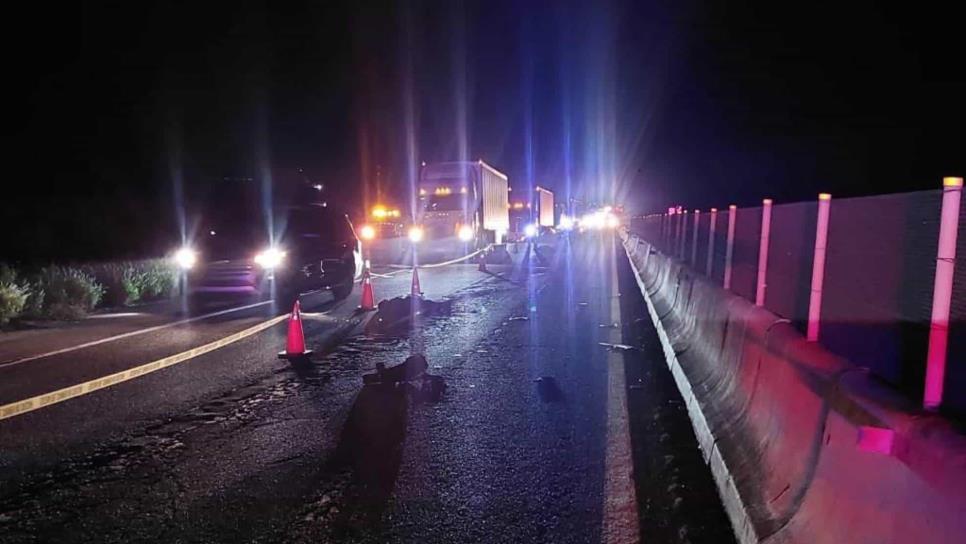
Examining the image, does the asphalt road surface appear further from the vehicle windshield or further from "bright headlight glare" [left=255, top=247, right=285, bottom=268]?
the vehicle windshield

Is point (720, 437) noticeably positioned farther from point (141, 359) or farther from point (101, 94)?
point (101, 94)

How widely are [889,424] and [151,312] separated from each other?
514 inches

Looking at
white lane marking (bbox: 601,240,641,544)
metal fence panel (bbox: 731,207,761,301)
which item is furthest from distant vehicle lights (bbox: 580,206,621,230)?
white lane marking (bbox: 601,240,641,544)

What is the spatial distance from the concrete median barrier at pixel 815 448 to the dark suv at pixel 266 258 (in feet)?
29.9

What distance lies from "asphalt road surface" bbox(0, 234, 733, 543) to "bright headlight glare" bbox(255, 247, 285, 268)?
126 inches

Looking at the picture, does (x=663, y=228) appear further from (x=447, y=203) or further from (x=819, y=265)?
(x=819, y=265)

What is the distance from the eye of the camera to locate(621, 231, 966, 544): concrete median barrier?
7.05ft

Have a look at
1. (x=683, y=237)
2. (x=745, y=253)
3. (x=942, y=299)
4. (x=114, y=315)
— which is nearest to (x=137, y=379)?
(x=114, y=315)

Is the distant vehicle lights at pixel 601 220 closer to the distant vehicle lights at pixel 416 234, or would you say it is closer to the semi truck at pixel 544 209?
the semi truck at pixel 544 209

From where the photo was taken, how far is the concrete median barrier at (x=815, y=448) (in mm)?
2148

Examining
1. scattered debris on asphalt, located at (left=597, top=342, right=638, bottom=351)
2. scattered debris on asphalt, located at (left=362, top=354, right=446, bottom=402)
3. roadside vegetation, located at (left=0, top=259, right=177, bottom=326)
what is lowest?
scattered debris on asphalt, located at (left=597, top=342, right=638, bottom=351)

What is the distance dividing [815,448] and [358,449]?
3.25m

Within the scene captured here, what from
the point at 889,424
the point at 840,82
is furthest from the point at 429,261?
the point at 840,82

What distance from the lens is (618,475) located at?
4707 millimetres
